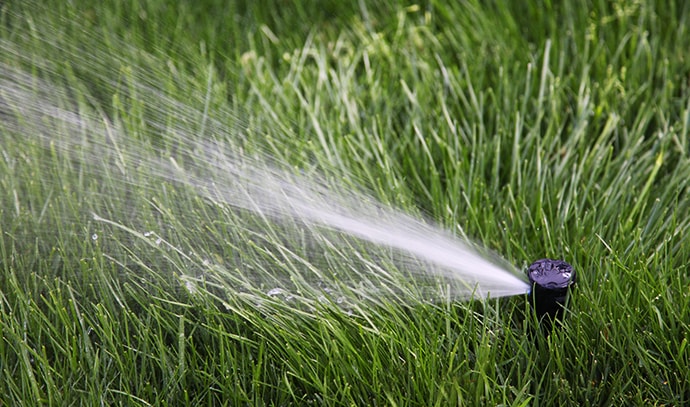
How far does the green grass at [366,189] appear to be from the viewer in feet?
5.79

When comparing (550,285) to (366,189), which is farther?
(366,189)

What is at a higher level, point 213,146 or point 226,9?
point 226,9

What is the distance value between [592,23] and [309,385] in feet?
6.28

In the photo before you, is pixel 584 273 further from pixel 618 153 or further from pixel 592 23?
pixel 592 23

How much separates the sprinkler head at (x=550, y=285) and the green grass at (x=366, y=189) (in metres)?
0.07

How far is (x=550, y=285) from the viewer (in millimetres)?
1750

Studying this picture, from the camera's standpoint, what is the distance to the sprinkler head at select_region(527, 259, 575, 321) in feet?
5.75

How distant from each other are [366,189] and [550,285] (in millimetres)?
703

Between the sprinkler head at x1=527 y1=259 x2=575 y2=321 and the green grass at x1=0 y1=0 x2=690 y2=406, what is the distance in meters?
Result: 0.07

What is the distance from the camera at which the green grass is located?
1765 millimetres

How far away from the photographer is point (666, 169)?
2.45m

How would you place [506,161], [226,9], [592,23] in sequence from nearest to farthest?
[506,161]
[592,23]
[226,9]

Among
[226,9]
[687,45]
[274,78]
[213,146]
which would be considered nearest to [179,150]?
[213,146]

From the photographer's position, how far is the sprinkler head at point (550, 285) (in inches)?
69.0
